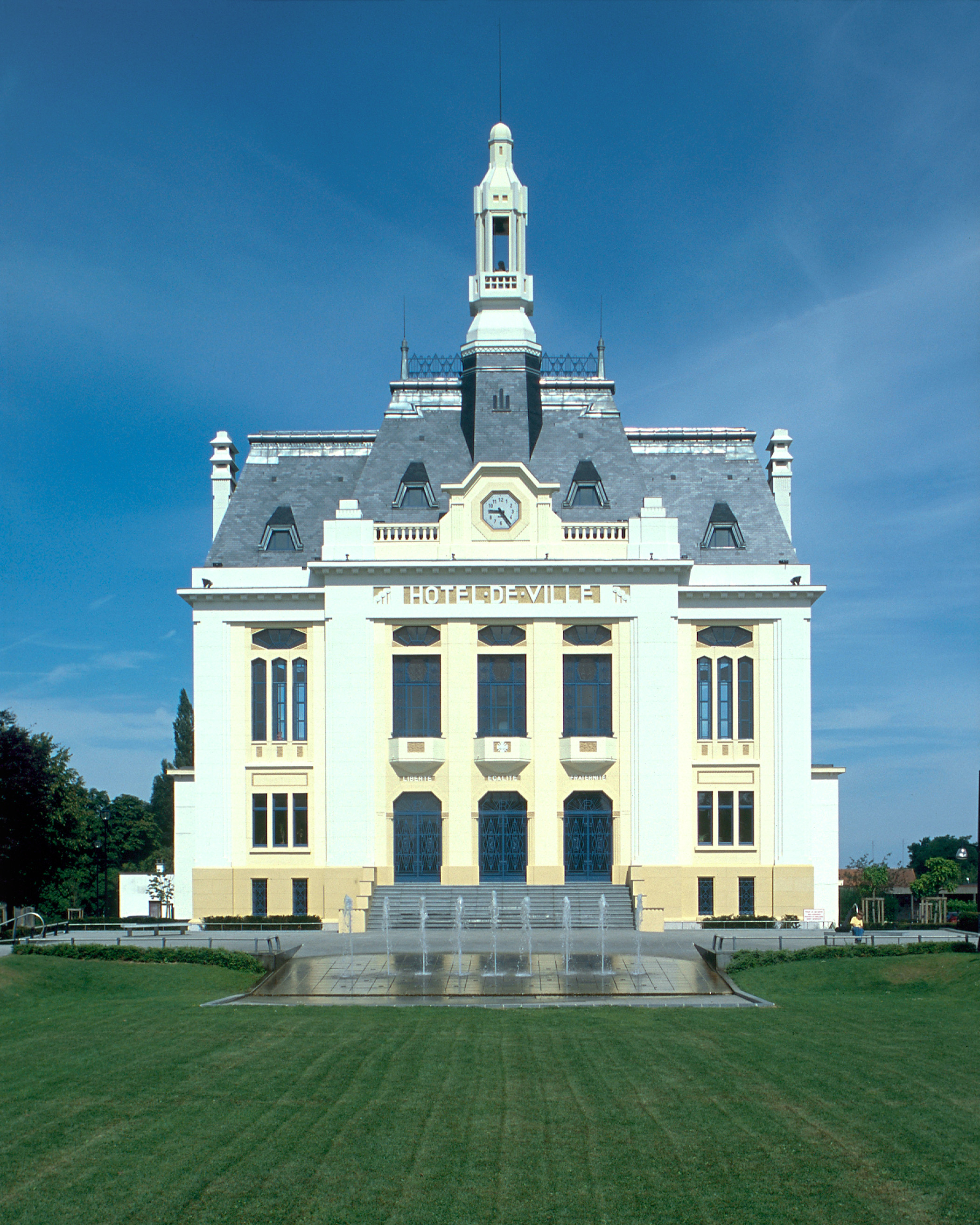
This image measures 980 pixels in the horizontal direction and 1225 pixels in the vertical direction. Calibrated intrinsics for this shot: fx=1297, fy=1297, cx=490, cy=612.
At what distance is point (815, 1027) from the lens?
2470 cm

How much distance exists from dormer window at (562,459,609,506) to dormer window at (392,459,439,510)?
5891 mm

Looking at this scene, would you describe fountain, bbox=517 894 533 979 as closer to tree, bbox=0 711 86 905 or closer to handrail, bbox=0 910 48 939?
handrail, bbox=0 910 48 939

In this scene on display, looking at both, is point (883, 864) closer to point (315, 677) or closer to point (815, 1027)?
point (315, 677)

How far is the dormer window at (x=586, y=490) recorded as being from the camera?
56.9 metres

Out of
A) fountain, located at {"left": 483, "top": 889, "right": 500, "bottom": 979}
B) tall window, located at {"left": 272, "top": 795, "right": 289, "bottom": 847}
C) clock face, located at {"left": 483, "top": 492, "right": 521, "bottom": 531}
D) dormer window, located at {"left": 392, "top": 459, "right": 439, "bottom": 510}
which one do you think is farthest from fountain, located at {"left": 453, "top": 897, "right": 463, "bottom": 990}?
dormer window, located at {"left": 392, "top": 459, "right": 439, "bottom": 510}

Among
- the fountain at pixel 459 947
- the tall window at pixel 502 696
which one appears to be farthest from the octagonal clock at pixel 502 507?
the fountain at pixel 459 947

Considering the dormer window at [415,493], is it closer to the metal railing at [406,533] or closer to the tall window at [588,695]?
the metal railing at [406,533]

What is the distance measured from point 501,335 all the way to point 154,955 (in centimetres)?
3385

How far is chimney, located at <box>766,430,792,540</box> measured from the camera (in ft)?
200

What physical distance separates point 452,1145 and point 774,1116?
4401 mm

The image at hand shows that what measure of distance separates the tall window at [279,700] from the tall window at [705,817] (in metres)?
18.0

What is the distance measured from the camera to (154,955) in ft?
122

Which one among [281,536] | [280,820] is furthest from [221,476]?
[280,820]

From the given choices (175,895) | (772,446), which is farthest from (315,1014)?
(772,446)
